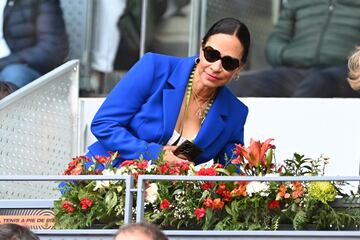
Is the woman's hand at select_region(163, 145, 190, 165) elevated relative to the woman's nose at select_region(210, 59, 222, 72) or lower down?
lower down

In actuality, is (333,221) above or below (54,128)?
below

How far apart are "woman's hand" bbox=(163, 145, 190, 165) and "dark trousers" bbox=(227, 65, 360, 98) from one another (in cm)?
328

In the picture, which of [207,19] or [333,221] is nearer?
[333,221]

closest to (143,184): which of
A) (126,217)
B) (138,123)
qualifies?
(126,217)

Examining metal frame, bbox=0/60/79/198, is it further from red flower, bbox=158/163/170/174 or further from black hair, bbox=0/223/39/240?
black hair, bbox=0/223/39/240

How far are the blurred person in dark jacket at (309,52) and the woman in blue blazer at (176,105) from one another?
292 cm

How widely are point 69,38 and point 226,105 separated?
11.9ft

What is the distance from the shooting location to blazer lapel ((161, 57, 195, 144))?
5.87 m

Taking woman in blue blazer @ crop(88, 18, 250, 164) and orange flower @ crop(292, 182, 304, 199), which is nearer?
orange flower @ crop(292, 182, 304, 199)

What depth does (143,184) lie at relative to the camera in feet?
17.4

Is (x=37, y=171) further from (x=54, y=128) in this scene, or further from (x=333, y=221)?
(x=333, y=221)

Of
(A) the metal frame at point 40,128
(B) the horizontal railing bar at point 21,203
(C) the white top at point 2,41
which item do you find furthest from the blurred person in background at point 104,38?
(B) the horizontal railing bar at point 21,203

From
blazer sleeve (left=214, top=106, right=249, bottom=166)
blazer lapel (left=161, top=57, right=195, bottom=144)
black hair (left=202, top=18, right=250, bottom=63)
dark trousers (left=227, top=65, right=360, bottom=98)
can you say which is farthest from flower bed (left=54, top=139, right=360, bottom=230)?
dark trousers (left=227, top=65, right=360, bottom=98)

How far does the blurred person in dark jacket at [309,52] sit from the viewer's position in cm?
883
